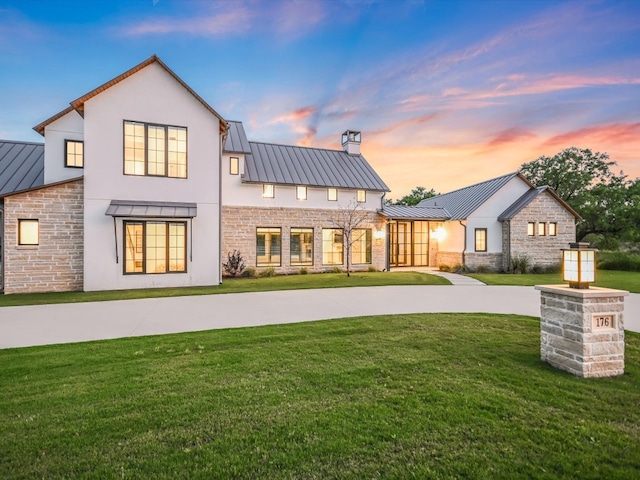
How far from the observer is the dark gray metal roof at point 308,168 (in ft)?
55.1

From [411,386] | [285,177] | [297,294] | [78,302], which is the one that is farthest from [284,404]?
[285,177]

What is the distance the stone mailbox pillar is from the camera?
4023 mm

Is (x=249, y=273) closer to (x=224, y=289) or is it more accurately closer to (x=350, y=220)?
(x=224, y=289)

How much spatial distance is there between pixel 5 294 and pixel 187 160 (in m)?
7.54

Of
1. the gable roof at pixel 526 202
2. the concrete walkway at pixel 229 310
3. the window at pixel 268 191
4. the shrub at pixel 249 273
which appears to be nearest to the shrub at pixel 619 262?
the gable roof at pixel 526 202

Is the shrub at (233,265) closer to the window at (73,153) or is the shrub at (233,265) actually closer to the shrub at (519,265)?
the window at (73,153)

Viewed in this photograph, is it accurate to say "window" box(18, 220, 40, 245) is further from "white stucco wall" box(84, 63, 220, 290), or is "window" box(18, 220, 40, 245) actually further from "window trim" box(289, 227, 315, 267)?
"window trim" box(289, 227, 315, 267)

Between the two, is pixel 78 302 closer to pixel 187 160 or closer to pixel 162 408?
pixel 187 160

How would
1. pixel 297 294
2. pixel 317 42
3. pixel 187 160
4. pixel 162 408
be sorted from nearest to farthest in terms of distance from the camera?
pixel 162 408 < pixel 297 294 < pixel 187 160 < pixel 317 42

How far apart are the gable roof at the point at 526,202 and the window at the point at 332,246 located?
962 centimetres

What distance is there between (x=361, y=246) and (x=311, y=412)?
1533 cm

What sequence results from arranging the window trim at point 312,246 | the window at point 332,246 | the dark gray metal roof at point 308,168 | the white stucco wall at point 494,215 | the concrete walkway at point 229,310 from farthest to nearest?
the white stucco wall at point 494,215 → the window at point 332,246 → the window trim at point 312,246 → the dark gray metal roof at point 308,168 → the concrete walkway at point 229,310

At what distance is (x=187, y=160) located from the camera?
12.7m

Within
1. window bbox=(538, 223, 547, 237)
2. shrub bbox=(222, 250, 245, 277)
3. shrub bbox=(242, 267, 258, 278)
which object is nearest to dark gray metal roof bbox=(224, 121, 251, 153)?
shrub bbox=(222, 250, 245, 277)
